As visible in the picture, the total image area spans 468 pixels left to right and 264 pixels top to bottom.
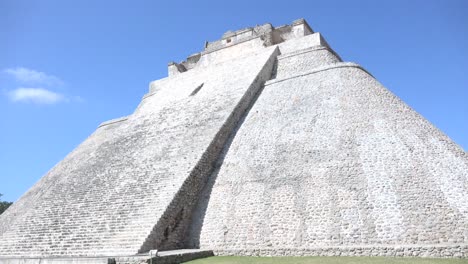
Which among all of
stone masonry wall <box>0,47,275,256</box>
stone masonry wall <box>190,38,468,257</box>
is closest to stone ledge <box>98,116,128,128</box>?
stone masonry wall <box>0,47,275,256</box>

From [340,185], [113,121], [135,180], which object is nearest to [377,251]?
[340,185]

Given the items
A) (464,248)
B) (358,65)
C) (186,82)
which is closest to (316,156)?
(464,248)

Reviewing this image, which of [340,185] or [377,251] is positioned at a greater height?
[340,185]

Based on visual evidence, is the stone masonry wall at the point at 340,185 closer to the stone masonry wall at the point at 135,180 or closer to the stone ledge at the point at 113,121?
the stone masonry wall at the point at 135,180

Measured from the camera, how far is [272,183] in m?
9.82

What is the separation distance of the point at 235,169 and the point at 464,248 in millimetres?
5748

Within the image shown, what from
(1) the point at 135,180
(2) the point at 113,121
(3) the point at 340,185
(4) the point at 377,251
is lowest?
(4) the point at 377,251

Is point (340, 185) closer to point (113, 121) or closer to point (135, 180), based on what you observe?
point (135, 180)

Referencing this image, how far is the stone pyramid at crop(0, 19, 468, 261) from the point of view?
8.21 m

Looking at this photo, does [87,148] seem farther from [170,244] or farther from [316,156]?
[316,156]

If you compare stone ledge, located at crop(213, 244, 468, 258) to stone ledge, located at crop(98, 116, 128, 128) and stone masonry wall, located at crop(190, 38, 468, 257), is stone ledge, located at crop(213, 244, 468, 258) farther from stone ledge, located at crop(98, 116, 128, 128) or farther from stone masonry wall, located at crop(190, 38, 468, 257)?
stone ledge, located at crop(98, 116, 128, 128)

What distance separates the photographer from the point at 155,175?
1096 cm

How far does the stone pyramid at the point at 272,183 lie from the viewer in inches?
323

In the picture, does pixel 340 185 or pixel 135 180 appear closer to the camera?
pixel 340 185
